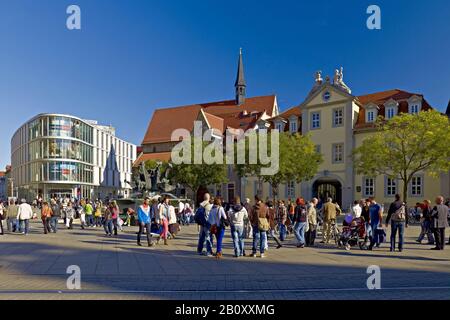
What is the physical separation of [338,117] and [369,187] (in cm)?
846

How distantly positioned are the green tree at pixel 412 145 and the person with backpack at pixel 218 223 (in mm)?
19884

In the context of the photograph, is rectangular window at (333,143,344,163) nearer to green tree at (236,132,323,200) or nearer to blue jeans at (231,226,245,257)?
green tree at (236,132,323,200)

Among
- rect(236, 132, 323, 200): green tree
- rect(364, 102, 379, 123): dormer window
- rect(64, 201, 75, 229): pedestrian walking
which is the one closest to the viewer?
rect(64, 201, 75, 229): pedestrian walking

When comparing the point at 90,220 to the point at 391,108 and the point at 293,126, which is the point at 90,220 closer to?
the point at 293,126

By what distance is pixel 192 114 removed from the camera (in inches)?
2849

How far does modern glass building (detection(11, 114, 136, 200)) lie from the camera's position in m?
65.7

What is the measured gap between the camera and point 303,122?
143 feet

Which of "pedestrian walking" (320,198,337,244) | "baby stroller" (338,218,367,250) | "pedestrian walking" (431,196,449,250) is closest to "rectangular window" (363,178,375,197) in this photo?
"pedestrian walking" (320,198,337,244)

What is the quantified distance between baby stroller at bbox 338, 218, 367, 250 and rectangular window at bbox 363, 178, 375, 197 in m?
27.1

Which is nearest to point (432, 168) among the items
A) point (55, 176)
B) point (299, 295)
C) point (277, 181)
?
point (277, 181)

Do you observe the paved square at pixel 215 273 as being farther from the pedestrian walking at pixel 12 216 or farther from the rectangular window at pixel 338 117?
the rectangular window at pixel 338 117

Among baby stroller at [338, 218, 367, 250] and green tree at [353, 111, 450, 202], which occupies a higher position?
green tree at [353, 111, 450, 202]
